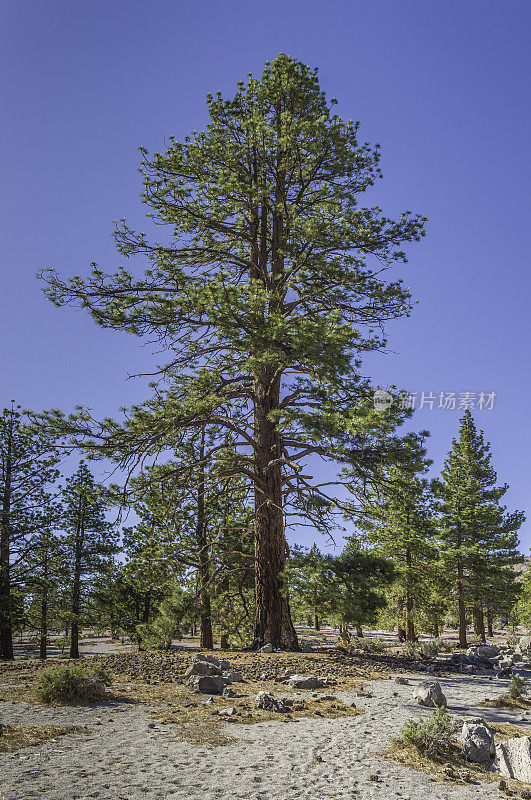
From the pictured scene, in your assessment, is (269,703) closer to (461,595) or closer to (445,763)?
(445,763)

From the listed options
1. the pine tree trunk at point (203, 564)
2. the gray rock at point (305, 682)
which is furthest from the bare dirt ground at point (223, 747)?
the pine tree trunk at point (203, 564)

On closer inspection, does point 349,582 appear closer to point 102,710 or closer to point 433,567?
point 102,710

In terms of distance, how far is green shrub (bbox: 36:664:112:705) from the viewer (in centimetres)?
802

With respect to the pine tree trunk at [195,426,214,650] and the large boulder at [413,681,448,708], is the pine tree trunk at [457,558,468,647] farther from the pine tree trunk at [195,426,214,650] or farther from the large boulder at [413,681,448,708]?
the large boulder at [413,681,448,708]

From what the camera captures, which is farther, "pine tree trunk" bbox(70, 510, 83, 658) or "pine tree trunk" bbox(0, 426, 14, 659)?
"pine tree trunk" bbox(70, 510, 83, 658)

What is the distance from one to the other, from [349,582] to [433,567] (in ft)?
54.1

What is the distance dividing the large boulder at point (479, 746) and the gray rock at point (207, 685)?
4144 millimetres

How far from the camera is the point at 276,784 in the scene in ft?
15.8

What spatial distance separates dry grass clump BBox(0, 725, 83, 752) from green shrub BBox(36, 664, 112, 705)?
167 centimetres

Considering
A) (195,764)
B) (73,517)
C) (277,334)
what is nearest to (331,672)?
(195,764)

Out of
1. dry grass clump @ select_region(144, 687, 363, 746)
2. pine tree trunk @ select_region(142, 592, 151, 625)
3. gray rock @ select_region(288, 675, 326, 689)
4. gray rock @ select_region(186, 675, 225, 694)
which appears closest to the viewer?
dry grass clump @ select_region(144, 687, 363, 746)

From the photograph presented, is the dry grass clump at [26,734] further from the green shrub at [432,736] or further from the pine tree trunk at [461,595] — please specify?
the pine tree trunk at [461,595]

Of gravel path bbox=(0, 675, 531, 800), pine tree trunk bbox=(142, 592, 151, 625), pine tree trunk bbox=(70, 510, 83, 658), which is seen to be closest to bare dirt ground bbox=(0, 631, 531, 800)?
Answer: gravel path bbox=(0, 675, 531, 800)

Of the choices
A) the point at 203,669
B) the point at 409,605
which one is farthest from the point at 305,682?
the point at 409,605
